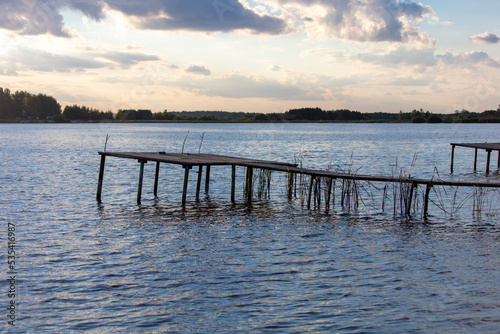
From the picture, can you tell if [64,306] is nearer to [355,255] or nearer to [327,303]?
[327,303]

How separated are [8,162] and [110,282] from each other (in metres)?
41.7

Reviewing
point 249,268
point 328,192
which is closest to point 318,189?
point 328,192

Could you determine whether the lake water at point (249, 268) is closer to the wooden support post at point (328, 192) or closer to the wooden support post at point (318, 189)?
the wooden support post at point (328, 192)

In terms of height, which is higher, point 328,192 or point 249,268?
point 328,192

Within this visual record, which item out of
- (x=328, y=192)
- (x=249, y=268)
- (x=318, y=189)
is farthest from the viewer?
(x=318, y=189)

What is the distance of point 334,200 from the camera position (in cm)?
2398

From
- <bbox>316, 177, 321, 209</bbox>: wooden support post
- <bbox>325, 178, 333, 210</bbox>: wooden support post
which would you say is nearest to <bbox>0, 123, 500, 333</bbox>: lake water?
<bbox>325, 178, 333, 210</bbox>: wooden support post

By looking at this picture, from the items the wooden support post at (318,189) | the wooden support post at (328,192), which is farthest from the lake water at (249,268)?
the wooden support post at (318,189)

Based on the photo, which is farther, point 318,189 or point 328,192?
point 318,189

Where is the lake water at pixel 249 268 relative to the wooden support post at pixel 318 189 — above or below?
below

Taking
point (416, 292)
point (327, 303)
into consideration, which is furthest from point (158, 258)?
point (416, 292)

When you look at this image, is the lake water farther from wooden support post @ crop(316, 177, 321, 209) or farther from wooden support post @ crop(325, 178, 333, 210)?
wooden support post @ crop(316, 177, 321, 209)

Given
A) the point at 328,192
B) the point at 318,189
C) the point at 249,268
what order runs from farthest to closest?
1. the point at 318,189
2. the point at 328,192
3. the point at 249,268

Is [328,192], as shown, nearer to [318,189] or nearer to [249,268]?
[318,189]
